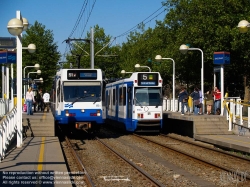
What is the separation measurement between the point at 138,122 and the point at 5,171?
15890mm

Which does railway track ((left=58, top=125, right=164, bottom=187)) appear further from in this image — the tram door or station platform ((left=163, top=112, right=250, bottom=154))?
the tram door

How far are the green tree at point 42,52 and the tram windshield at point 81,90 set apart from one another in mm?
37771

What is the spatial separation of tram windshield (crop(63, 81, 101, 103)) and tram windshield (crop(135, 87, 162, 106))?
12.3ft

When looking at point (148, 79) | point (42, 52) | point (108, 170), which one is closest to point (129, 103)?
point (148, 79)

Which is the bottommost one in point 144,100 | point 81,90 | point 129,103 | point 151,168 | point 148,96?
point 151,168

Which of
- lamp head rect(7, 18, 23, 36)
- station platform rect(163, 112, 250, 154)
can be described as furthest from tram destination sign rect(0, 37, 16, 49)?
station platform rect(163, 112, 250, 154)

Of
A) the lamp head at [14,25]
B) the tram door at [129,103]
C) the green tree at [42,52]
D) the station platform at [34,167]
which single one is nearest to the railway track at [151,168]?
the station platform at [34,167]

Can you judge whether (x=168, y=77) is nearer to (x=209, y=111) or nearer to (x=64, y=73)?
(x=209, y=111)

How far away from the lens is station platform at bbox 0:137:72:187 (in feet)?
35.5

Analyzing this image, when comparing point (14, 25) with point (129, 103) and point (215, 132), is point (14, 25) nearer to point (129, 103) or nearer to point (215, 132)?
point (215, 132)

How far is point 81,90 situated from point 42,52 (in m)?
39.4

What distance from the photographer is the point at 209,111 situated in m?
30.7

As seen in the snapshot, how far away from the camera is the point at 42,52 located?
62.8 m

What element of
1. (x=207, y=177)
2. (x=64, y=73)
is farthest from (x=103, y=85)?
(x=207, y=177)
